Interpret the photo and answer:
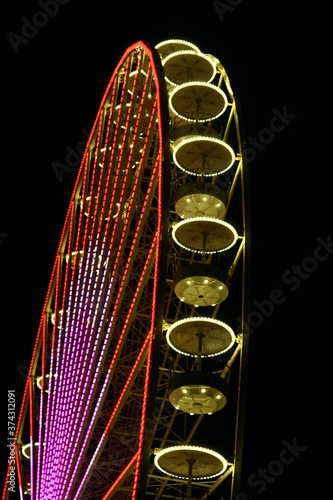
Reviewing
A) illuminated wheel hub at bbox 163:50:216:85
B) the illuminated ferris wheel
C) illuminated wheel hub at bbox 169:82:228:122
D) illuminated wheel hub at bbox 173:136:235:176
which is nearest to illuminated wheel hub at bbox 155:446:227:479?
the illuminated ferris wheel

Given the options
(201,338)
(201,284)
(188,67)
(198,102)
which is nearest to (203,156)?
(198,102)

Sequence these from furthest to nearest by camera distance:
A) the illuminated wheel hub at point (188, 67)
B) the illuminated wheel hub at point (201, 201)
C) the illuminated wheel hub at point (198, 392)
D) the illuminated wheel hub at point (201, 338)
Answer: the illuminated wheel hub at point (188, 67) < the illuminated wheel hub at point (201, 201) < the illuminated wheel hub at point (201, 338) < the illuminated wheel hub at point (198, 392)

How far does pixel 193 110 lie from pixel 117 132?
299cm

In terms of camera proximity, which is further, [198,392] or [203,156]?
[203,156]

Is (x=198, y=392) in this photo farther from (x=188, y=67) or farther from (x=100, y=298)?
(x=188, y=67)

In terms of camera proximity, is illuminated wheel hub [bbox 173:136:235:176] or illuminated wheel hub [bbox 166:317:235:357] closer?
illuminated wheel hub [bbox 166:317:235:357]

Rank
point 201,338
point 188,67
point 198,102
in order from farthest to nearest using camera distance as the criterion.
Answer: point 188,67 < point 198,102 < point 201,338

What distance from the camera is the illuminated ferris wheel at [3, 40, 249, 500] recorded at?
81.0ft

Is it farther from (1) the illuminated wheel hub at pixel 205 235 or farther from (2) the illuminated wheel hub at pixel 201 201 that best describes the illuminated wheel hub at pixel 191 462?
(2) the illuminated wheel hub at pixel 201 201

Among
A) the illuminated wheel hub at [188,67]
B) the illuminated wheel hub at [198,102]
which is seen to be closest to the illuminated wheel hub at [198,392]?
the illuminated wheel hub at [198,102]

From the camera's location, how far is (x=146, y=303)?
1206 inches

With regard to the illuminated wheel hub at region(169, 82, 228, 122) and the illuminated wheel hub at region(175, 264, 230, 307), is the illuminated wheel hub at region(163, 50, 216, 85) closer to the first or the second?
the illuminated wheel hub at region(169, 82, 228, 122)

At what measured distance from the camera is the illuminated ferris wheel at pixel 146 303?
24.7m

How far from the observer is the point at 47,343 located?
33.8 meters
